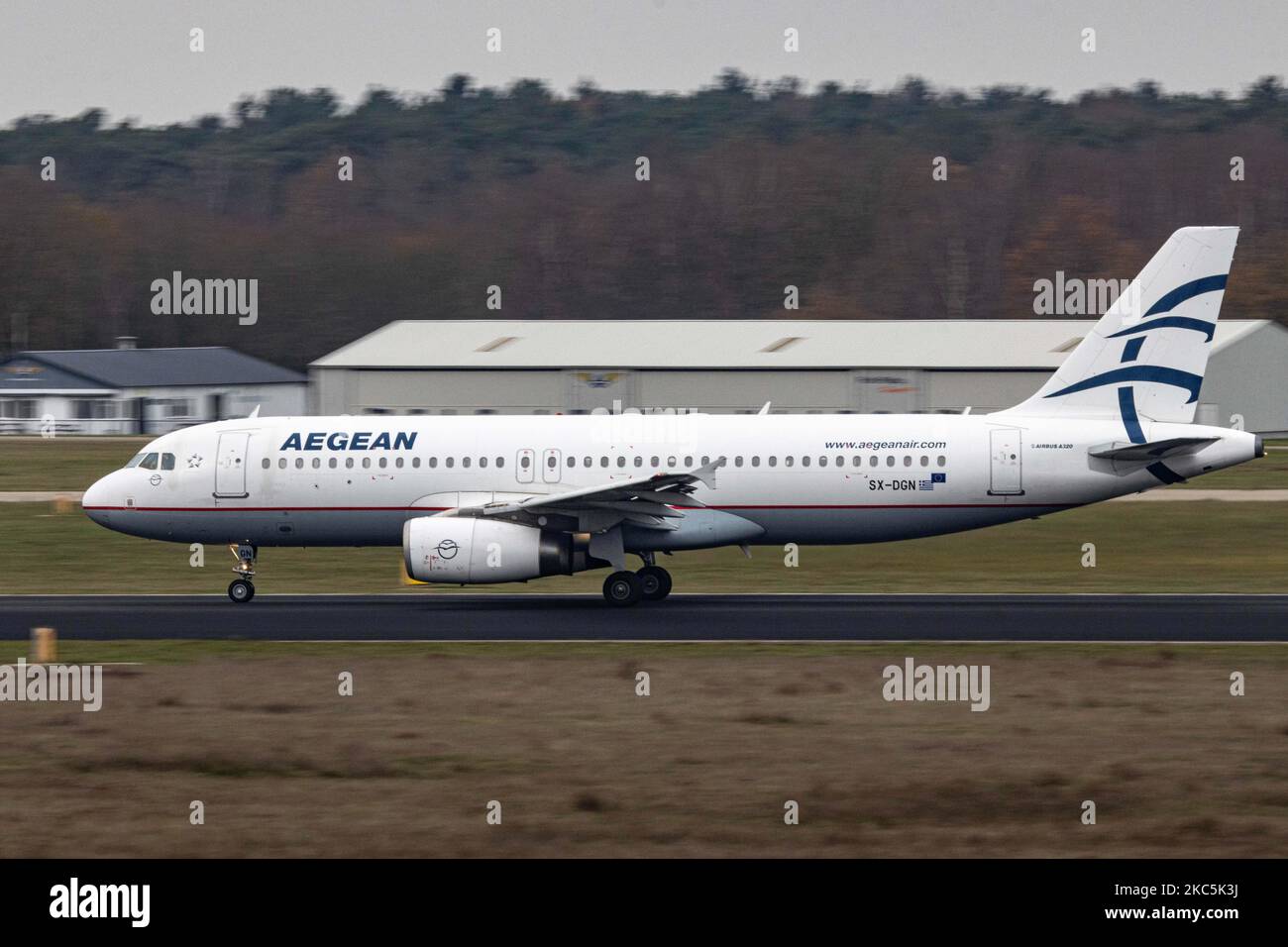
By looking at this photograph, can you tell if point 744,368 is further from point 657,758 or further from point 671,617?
point 657,758

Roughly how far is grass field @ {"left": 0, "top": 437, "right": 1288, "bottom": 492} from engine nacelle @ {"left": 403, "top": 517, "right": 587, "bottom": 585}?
2948 cm

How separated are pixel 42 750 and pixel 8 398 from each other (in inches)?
3196

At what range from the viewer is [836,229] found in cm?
10344

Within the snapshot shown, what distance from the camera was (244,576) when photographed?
30625mm

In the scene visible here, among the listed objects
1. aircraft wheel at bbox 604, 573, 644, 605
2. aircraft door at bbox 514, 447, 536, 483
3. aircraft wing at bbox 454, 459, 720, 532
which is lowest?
aircraft wheel at bbox 604, 573, 644, 605

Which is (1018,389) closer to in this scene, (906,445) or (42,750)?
(906,445)

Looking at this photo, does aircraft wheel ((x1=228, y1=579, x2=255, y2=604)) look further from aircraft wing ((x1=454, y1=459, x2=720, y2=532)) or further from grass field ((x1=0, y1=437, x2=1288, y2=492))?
grass field ((x1=0, y1=437, x2=1288, y2=492))

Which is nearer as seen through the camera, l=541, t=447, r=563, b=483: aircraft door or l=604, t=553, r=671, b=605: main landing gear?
l=604, t=553, r=671, b=605: main landing gear

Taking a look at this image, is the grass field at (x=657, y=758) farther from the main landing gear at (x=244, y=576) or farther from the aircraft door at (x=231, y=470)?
the aircraft door at (x=231, y=470)

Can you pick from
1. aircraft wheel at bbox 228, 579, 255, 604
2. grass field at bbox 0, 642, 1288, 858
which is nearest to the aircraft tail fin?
grass field at bbox 0, 642, 1288, 858

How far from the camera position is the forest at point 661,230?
309 feet

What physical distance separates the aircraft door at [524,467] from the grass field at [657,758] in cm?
746

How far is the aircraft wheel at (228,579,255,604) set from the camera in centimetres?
3006

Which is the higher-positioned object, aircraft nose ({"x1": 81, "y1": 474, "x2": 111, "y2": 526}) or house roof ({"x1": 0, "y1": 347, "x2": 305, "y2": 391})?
house roof ({"x1": 0, "y1": 347, "x2": 305, "y2": 391})
